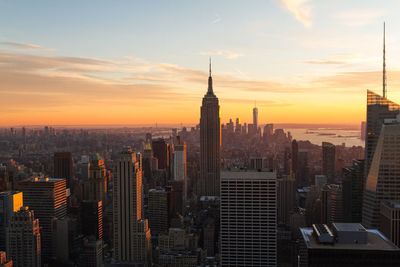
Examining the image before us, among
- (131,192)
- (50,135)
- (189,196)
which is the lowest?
(189,196)

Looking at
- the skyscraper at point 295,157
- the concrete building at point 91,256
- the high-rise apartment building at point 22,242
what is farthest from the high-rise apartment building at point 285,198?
the high-rise apartment building at point 22,242

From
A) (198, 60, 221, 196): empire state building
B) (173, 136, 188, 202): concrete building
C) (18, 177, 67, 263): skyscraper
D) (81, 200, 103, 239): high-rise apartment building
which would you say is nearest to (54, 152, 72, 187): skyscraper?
(18, 177, 67, 263): skyscraper

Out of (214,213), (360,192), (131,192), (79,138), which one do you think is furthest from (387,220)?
(79,138)

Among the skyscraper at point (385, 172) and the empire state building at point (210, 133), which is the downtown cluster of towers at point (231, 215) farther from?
the empire state building at point (210, 133)

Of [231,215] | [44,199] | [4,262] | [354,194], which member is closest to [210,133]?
[44,199]

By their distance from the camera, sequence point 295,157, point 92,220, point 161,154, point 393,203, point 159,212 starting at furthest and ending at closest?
point 161,154
point 295,157
point 159,212
point 92,220
point 393,203

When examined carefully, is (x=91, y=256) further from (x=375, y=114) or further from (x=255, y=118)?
(x=255, y=118)

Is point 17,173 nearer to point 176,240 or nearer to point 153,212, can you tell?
point 153,212
